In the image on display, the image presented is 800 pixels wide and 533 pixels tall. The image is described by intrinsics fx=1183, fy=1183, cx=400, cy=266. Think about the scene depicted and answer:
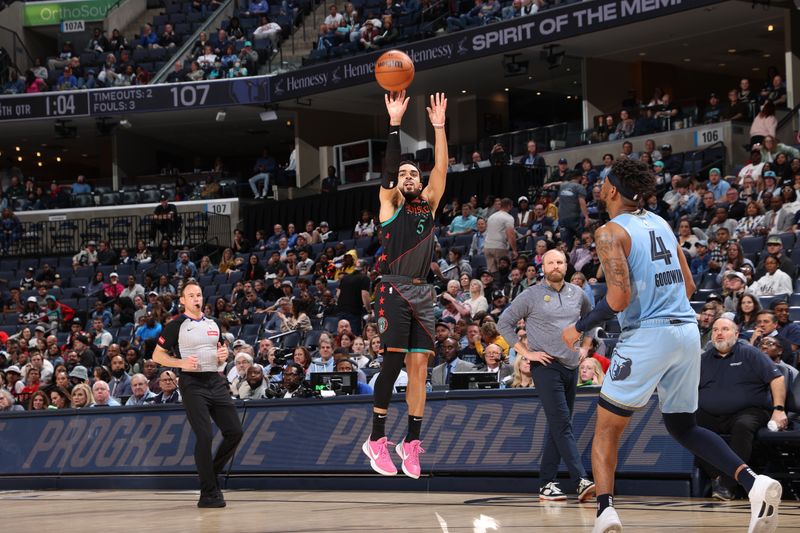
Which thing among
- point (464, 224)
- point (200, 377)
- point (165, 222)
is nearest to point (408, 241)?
point (200, 377)

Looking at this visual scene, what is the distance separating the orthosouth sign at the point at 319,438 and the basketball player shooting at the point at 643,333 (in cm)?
299

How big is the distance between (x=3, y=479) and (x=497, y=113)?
71.0 feet

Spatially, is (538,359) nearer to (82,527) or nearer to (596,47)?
(82,527)

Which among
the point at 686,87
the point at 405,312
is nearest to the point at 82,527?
the point at 405,312

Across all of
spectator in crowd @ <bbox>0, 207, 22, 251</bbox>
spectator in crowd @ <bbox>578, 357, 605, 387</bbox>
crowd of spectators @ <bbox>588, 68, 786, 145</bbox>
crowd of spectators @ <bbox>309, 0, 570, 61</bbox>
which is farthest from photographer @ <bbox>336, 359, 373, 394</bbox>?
spectator in crowd @ <bbox>0, 207, 22, 251</bbox>

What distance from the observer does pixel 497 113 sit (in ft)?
107

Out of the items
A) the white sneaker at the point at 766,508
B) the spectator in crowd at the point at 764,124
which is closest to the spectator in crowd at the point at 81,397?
the white sneaker at the point at 766,508

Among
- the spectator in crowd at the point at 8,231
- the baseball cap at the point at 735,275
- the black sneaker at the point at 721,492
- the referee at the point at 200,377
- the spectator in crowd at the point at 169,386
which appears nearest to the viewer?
the black sneaker at the point at 721,492

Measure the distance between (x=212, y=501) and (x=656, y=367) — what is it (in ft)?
15.2

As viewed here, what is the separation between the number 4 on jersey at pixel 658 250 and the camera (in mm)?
6277

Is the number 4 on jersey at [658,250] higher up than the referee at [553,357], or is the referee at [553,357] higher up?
the number 4 on jersey at [658,250]

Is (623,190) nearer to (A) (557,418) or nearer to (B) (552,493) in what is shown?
(A) (557,418)

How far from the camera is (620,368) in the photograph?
6281 mm

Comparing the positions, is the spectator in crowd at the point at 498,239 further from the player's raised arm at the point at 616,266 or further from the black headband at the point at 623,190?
the player's raised arm at the point at 616,266
